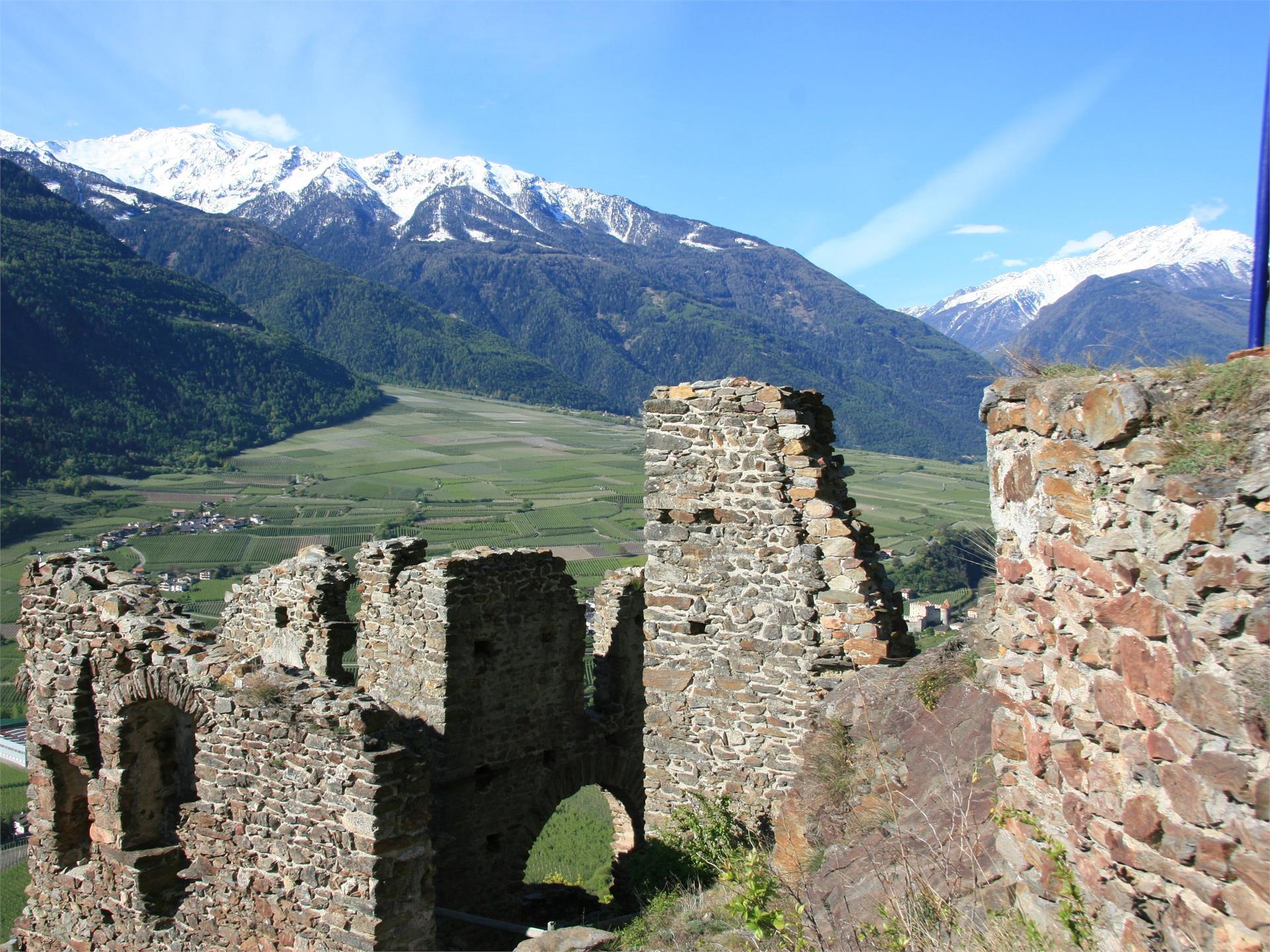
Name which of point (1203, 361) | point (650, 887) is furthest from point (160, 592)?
point (1203, 361)

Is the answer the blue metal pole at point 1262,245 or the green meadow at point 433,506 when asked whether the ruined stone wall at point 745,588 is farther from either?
the green meadow at point 433,506

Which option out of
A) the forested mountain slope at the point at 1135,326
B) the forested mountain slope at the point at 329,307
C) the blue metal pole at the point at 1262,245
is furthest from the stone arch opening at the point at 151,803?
the forested mountain slope at the point at 329,307

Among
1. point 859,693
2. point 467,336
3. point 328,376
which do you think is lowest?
point 859,693

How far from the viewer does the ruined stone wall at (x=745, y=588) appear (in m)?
7.95

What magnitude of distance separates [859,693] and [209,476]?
78.4 meters

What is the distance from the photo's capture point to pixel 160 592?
8.57m

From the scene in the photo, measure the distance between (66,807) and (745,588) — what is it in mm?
7020

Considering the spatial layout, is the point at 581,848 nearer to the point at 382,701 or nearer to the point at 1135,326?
the point at 382,701

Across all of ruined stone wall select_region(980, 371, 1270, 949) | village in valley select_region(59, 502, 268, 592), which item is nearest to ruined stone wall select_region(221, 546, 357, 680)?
ruined stone wall select_region(980, 371, 1270, 949)

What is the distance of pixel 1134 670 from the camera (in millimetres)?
3750

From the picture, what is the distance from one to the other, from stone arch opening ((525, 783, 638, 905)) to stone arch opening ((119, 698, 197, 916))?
5026 mm

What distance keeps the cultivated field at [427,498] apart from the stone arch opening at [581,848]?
13.0 m

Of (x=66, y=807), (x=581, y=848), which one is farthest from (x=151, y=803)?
(x=581, y=848)

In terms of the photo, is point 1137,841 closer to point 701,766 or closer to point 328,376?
point 701,766
